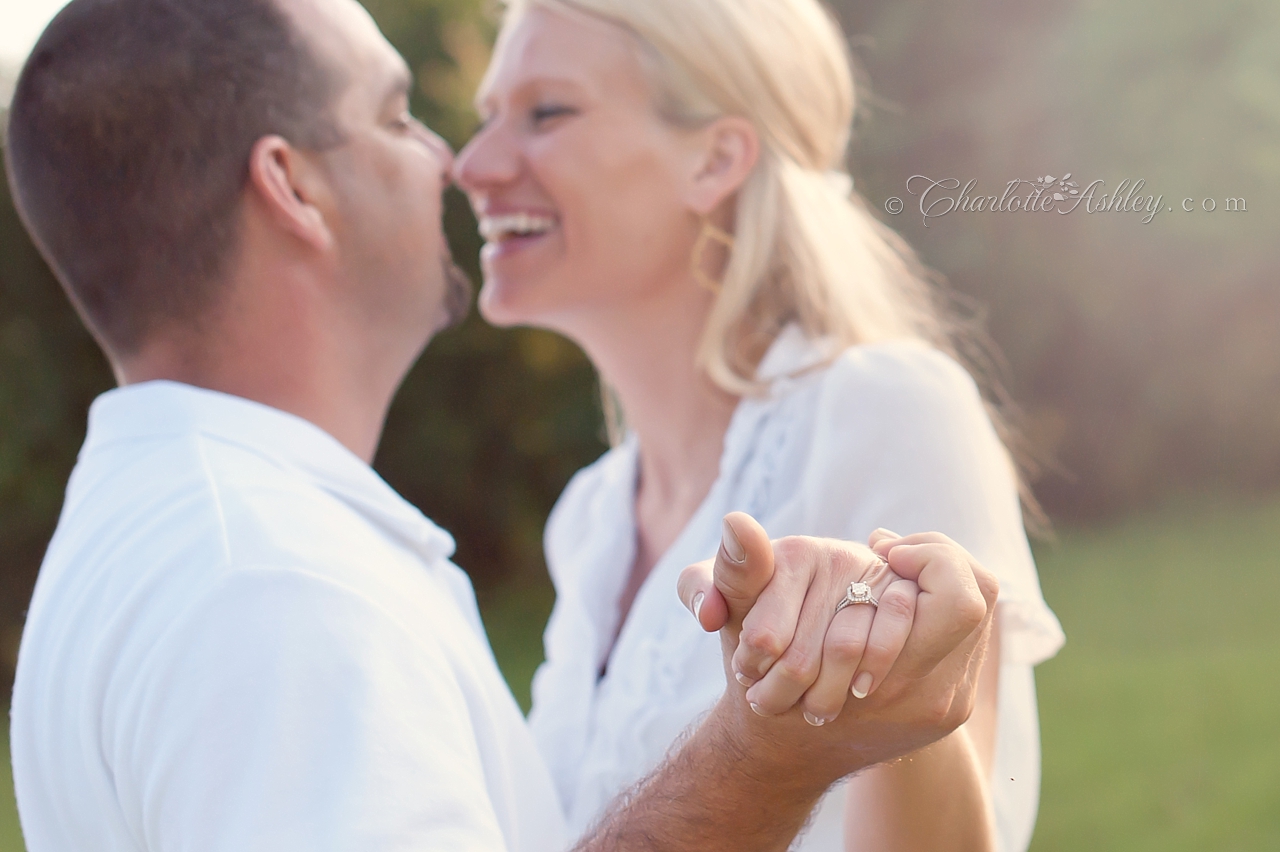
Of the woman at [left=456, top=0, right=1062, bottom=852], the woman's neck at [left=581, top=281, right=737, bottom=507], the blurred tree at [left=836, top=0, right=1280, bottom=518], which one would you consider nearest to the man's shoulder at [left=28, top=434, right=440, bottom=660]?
the woman at [left=456, top=0, right=1062, bottom=852]

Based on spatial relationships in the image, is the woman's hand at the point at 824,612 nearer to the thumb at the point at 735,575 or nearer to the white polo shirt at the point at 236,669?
the thumb at the point at 735,575

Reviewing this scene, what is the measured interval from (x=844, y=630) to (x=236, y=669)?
760 mm

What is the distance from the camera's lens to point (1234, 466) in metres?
12.5

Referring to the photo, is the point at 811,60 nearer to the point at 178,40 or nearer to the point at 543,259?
the point at 543,259

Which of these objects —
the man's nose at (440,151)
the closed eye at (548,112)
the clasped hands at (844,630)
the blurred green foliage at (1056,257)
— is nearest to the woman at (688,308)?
the closed eye at (548,112)

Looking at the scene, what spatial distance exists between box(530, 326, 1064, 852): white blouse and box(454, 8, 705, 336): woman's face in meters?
0.46

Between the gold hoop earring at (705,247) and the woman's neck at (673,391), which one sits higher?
the gold hoop earring at (705,247)

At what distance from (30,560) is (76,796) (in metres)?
7.51

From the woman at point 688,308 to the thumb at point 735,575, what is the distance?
1.00m

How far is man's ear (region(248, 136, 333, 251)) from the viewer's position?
2207 millimetres

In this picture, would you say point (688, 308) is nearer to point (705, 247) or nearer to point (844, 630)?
point (705, 247)

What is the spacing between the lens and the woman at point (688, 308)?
93.3 inches

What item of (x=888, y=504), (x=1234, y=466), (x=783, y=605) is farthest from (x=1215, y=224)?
(x=783, y=605)

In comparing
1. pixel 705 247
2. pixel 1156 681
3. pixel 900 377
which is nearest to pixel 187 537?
pixel 900 377
